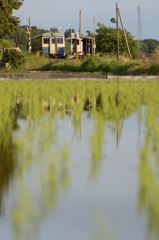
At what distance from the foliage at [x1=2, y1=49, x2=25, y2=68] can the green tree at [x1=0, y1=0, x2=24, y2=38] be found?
3060mm

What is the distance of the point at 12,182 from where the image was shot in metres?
Answer: 4.11

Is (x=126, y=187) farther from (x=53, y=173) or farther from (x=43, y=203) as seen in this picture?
(x=43, y=203)

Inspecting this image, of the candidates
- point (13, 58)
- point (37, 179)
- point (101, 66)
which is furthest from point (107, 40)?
point (37, 179)

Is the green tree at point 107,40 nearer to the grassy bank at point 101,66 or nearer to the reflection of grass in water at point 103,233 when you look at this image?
the grassy bank at point 101,66

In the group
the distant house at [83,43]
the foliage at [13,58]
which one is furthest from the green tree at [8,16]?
the distant house at [83,43]

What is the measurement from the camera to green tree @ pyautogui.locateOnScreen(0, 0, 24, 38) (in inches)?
1959

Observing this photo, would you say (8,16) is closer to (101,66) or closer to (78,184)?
(101,66)

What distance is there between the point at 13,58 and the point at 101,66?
12.1 meters

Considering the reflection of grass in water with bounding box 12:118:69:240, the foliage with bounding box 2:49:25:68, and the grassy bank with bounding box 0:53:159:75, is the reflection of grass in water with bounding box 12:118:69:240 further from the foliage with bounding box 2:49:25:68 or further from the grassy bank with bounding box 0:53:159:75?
the foliage with bounding box 2:49:25:68

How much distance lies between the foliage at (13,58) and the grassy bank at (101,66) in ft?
3.58

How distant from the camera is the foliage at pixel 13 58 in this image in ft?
156

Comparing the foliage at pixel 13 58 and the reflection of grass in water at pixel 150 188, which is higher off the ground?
the foliage at pixel 13 58

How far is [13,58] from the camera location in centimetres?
4775

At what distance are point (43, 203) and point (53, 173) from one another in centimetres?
70
